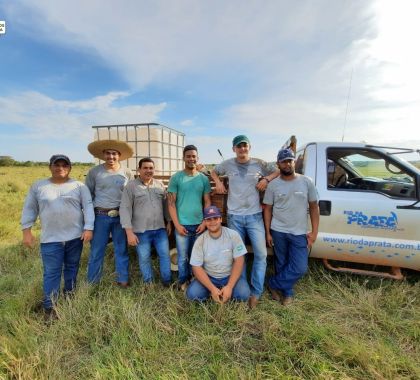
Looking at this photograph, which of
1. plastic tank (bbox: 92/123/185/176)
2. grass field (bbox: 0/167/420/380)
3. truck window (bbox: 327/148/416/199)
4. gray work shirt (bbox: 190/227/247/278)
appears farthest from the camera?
plastic tank (bbox: 92/123/185/176)

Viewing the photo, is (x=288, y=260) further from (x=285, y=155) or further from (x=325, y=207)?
(x=285, y=155)

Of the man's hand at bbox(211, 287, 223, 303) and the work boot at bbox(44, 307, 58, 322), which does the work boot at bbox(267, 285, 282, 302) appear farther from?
the work boot at bbox(44, 307, 58, 322)

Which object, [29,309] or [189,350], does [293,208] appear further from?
[29,309]

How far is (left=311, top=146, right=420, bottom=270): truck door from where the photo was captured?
306cm

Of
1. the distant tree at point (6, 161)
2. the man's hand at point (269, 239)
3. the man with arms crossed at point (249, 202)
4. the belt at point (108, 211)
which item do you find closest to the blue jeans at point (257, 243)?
the man with arms crossed at point (249, 202)

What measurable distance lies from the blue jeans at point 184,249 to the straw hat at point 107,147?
1.33 meters

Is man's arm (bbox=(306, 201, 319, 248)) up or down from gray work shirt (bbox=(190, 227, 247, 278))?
up

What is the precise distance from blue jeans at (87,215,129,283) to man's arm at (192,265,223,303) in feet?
3.68

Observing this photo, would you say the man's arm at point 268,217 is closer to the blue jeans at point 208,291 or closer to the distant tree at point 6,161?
the blue jeans at point 208,291

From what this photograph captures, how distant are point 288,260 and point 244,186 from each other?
1024mm

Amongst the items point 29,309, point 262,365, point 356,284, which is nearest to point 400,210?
point 356,284

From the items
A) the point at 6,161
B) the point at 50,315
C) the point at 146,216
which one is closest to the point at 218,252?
the point at 146,216

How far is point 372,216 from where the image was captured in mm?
3121

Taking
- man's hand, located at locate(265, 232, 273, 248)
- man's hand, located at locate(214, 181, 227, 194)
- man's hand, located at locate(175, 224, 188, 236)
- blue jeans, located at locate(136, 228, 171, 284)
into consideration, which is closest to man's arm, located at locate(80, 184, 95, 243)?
blue jeans, located at locate(136, 228, 171, 284)
